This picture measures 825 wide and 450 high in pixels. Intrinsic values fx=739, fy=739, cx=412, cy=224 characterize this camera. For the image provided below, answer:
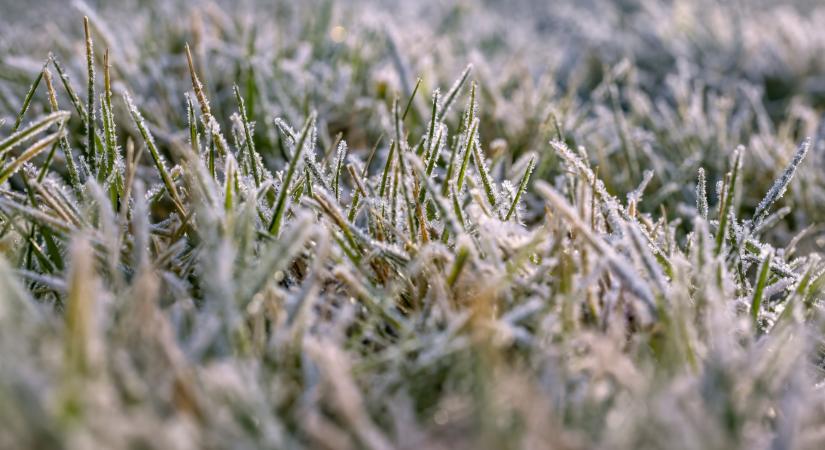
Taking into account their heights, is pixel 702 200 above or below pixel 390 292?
below

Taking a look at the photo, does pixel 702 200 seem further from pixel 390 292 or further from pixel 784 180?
pixel 390 292

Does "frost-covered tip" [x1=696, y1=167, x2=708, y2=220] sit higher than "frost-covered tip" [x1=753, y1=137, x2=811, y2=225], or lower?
higher

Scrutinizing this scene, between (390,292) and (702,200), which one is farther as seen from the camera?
(702,200)

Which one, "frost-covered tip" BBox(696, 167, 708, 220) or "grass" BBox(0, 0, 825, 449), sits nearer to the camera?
"grass" BBox(0, 0, 825, 449)

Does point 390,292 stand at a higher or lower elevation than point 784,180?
higher

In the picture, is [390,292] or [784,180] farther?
[784,180]

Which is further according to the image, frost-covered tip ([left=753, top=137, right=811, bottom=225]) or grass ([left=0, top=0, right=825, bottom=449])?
frost-covered tip ([left=753, top=137, right=811, bottom=225])

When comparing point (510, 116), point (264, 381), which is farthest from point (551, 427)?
point (510, 116)

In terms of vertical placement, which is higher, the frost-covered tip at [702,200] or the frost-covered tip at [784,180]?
the frost-covered tip at [702,200]

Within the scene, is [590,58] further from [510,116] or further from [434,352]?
[434,352]

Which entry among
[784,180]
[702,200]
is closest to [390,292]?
[702,200]

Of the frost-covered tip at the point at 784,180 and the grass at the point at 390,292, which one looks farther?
the frost-covered tip at the point at 784,180
